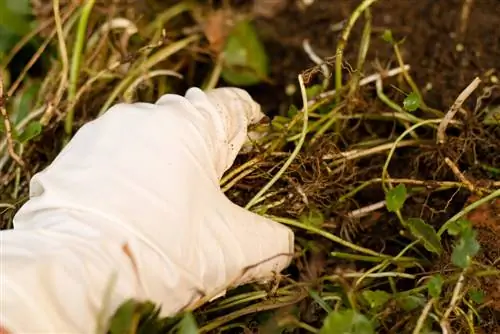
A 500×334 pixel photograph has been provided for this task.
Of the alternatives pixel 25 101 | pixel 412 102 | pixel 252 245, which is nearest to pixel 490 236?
pixel 412 102

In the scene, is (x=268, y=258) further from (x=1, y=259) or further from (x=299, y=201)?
(x=1, y=259)

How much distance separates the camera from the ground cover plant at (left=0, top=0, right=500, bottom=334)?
0.83 meters

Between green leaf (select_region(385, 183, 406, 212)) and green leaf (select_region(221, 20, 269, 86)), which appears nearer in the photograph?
green leaf (select_region(385, 183, 406, 212))

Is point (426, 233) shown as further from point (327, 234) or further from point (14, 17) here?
point (14, 17)

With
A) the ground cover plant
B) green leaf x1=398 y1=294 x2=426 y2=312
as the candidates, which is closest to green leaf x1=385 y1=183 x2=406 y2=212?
the ground cover plant

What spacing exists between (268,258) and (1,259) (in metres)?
0.28

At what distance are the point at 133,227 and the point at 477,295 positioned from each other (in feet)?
1.20

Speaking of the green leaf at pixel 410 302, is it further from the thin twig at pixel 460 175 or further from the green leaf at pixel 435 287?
the thin twig at pixel 460 175

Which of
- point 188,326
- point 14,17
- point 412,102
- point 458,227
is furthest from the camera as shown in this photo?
point 14,17

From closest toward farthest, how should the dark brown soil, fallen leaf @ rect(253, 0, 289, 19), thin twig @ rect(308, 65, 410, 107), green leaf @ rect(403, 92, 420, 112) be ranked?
green leaf @ rect(403, 92, 420, 112), thin twig @ rect(308, 65, 410, 107), the dark brown soil, fallen leaf @ rect(253, 0, 289, 19)

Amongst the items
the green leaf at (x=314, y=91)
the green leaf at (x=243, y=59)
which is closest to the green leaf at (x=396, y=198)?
the green leaf at (x=314, y=91)

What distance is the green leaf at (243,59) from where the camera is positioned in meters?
1.14

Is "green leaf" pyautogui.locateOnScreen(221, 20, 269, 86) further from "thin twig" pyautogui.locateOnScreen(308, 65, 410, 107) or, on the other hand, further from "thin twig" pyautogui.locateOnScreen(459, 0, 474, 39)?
"thin twig" pyautogui.locateOnScreen(459, 0, 474, 39)

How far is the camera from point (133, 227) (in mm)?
728
